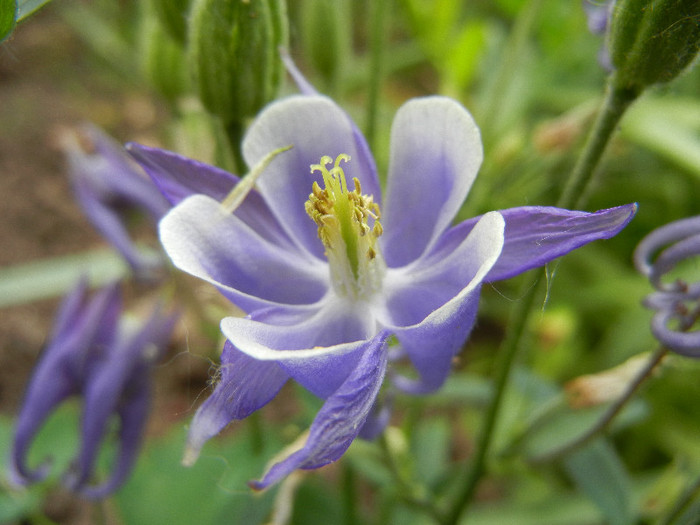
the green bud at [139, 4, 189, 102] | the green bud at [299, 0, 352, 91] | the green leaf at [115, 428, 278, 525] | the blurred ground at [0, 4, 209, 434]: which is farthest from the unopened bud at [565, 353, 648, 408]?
the blurred ground at [0, 4, 209, 434]

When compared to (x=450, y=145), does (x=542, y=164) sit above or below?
below

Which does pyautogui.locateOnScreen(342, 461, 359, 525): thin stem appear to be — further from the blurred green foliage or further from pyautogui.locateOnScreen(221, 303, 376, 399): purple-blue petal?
pyautogui.locateOnScreen(221, 303, 376, 399): purple-blue petal

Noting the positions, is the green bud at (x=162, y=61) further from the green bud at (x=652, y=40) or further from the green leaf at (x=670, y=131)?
the green leaf at (x=670, y=131)

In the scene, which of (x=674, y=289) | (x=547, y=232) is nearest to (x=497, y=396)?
(x=674, y=289)

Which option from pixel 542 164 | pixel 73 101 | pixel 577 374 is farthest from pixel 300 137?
pixel 73 101

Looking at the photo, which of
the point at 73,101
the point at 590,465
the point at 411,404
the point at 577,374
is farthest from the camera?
the point at 73,101

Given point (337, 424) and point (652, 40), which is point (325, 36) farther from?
point (337, 424)

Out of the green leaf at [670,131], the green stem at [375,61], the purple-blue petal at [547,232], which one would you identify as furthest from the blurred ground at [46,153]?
the purple-blue petal at [547,232]

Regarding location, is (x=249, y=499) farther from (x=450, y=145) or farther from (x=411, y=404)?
(x=450, y=145)
